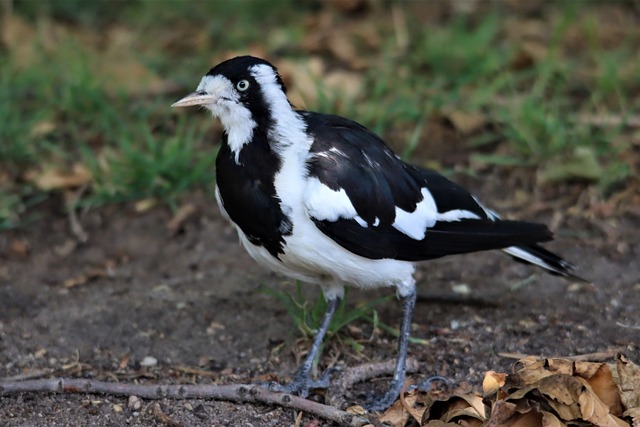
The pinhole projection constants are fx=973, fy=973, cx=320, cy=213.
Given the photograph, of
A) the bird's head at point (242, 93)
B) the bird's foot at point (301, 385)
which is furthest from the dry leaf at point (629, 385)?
the bird's head at point (242, 93)

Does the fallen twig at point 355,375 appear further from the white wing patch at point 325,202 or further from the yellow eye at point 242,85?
the yellow eye at point 242,85

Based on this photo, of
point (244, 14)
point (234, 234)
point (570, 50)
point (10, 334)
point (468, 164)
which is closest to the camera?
point (10, 334)

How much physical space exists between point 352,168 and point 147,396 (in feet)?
3.47

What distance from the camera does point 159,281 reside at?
439 cm

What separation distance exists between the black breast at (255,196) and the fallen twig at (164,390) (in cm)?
48

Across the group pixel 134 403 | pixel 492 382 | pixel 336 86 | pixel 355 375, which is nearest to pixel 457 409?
pixel 492 382

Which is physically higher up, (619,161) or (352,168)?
(352,168)

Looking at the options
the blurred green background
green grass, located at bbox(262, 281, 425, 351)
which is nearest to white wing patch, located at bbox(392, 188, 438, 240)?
green grass, located at bbox(262, 281, 425, 351)

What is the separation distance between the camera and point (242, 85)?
334cm

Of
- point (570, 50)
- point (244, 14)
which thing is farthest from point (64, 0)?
point (570, 50)

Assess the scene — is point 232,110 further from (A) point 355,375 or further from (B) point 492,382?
(B) point 492,382

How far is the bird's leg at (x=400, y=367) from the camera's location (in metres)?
3.38

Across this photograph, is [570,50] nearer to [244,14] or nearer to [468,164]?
[468,164]

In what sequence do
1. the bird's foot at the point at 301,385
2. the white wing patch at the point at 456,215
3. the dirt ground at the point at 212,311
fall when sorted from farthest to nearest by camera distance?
the white wing patch at the point at 456,215, the dirt ground at the point at 212,311, the bird's foot at the point at 301,385
